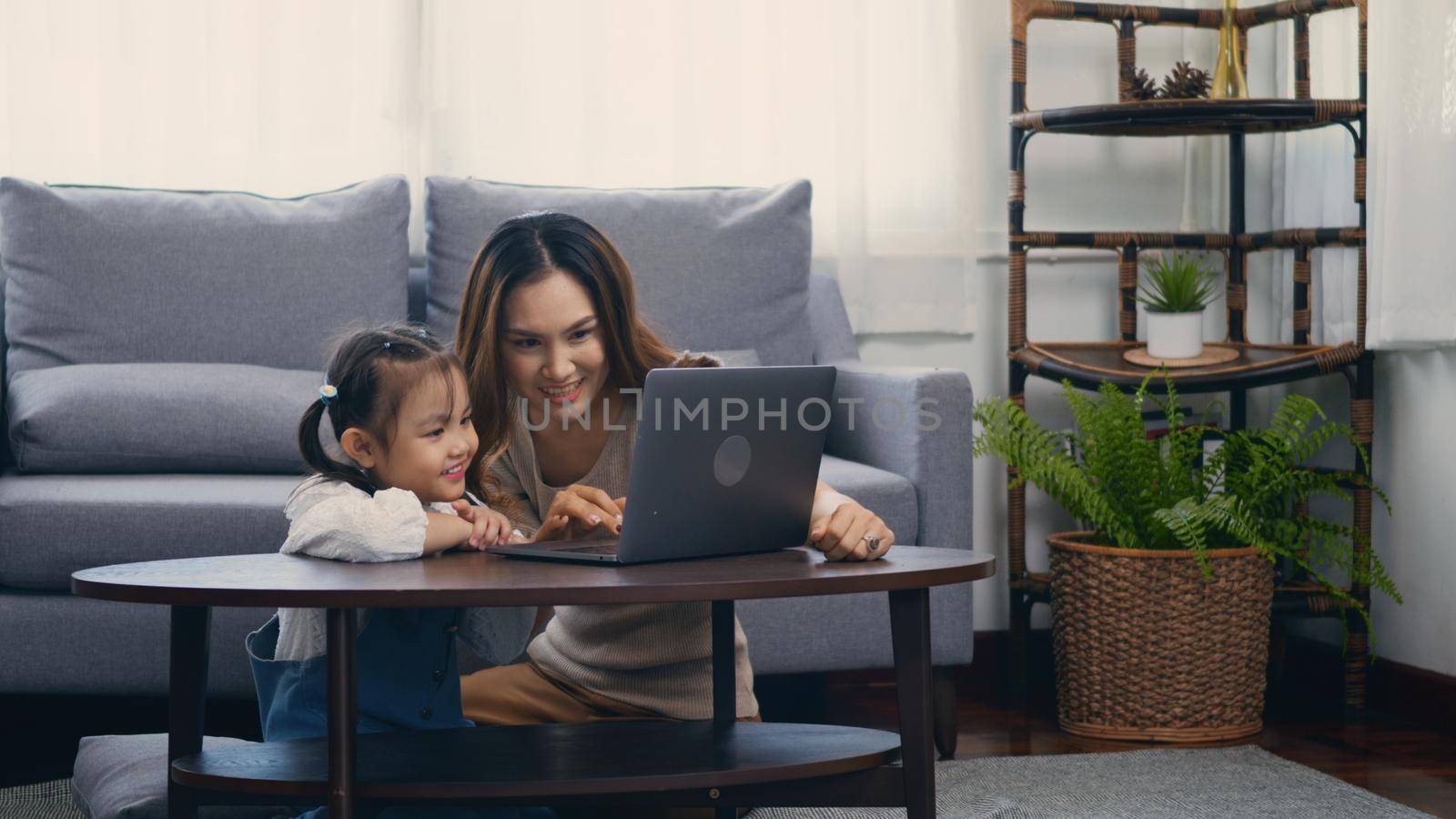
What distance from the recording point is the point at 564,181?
281cm

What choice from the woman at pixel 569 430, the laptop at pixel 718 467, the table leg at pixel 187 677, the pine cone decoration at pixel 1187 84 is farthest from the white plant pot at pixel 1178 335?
the table leg at pixel 187 677

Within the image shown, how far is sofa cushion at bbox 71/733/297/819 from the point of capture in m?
1.52

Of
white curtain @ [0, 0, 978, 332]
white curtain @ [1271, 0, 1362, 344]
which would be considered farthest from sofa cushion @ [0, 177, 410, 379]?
white curtain @ [1271, 0, 1362, 344]

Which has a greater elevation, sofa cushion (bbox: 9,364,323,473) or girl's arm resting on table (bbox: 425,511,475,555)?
sofa cushion (bbox: 9,364,323,473)

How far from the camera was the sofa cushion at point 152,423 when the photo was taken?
210cm

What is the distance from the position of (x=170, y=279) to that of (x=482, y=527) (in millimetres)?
1301

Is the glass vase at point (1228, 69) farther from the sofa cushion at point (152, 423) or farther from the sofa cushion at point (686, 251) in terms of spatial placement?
the sofa cushion at point (152, 423)

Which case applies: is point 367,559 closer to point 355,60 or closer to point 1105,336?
point 355,60

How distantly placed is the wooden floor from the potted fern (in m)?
0.09

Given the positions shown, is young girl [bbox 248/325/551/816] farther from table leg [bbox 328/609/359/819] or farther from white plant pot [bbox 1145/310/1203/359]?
white plant pot [bbox 1145/310/1203/359]

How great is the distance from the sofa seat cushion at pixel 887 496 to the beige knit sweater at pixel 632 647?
21.6 inches

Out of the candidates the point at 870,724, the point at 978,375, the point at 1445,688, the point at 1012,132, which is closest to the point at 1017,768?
the point at 870,724

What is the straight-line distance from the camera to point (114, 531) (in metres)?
1.92

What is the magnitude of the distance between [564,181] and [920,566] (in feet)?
5.92
